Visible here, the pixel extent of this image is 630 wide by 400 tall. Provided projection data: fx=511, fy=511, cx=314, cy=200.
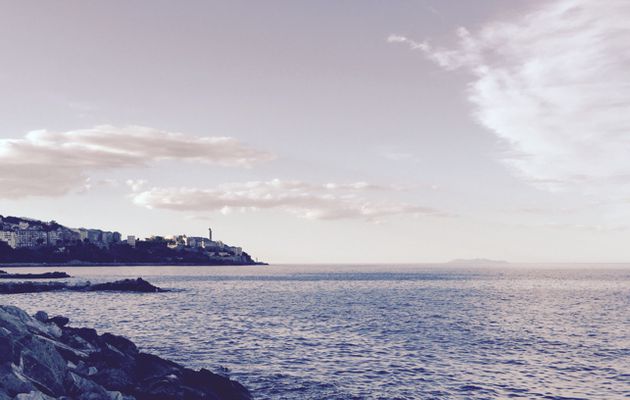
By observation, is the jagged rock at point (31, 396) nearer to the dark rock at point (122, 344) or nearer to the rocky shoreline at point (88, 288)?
the dark rock at point (122, 344)

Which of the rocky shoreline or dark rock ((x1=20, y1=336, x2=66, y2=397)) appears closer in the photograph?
dark rock ((x1=20, y1=336, x2=66, y2=397))

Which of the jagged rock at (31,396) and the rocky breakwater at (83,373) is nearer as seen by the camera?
the jagged rock at (31,396)

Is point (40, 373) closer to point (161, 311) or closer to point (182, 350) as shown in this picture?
point (182, 350)

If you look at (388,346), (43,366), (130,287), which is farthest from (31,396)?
(130,287)

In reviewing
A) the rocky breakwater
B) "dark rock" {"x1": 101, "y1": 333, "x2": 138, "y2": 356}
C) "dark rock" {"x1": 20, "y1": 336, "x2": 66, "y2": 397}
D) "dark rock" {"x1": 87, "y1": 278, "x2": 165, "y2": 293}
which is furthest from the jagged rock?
"dark rock" {"x1": 87, "y1": 278, "x2": 165, "y2": 293}

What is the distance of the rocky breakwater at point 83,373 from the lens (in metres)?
23.0

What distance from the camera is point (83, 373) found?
1090 inches

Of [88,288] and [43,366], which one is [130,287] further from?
[43,366]

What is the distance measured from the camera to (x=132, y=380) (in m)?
28.4

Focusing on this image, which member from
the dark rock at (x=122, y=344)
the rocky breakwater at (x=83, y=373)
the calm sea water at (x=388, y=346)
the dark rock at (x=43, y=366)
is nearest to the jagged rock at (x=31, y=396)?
the rocky breakwater at (x=83, y=373)

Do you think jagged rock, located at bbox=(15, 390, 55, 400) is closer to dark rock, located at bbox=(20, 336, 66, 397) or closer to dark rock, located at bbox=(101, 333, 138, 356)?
dark rock, located at bbox=(20, 336, 66, 397)

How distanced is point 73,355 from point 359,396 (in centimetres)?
1719

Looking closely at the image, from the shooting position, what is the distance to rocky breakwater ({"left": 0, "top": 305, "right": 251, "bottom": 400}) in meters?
23.0

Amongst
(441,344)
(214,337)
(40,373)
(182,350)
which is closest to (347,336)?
(441,344)
